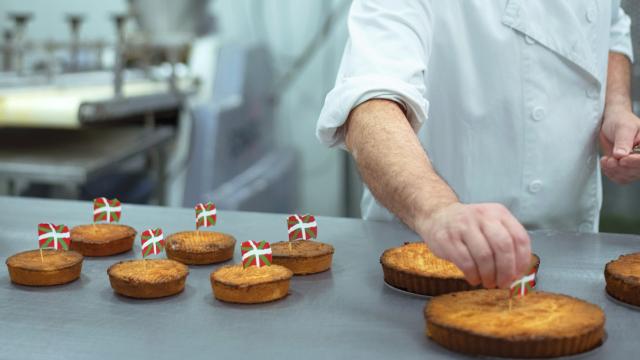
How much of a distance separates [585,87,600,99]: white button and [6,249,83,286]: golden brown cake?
1013mm

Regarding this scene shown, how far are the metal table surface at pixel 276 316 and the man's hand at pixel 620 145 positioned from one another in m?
0.12

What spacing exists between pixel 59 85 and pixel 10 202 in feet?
5.30

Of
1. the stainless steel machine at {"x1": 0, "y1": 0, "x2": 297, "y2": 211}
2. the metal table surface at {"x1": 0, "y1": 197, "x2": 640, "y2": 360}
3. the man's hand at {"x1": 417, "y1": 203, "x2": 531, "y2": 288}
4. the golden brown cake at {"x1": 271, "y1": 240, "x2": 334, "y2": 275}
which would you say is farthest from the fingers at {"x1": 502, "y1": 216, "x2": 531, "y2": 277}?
the stainless steel machine at {"x1": 0, "y1": 0, "x2": 297, "y2": 211}

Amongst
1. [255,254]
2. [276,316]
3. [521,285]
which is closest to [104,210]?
[255,254]

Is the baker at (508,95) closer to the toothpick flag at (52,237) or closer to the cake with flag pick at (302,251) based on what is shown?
the cake with flag pick at (302,251)

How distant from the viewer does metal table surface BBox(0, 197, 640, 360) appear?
89 centimetres

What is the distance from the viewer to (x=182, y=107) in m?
3.39

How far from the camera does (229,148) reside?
338 centimetres

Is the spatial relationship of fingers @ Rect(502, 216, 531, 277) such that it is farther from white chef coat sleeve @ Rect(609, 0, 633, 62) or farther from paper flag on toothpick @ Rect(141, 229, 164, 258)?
white chef coat sleeve @ Rect(609, 0, 633, 62)

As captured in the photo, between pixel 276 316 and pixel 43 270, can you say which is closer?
pixel 276 316

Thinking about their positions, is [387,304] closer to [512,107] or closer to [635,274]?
[635,274]

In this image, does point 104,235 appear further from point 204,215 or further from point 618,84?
point 618,84

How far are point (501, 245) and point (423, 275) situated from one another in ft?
0.80

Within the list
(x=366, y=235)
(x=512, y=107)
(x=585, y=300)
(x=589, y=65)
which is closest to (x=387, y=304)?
(x=585, y=300)
